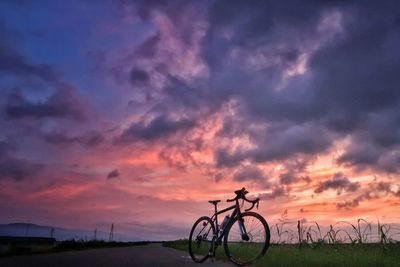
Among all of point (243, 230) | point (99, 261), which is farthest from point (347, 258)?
point (99, 261)

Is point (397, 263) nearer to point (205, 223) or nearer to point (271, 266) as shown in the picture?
point (271, 266)

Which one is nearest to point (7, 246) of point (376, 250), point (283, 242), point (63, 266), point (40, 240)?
point (40, 240)

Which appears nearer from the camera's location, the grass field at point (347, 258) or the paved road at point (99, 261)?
the grass field at point (347, 258)

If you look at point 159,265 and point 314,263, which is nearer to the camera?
point 314,263

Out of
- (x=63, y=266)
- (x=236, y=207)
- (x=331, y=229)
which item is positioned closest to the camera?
(x=63, y=266)

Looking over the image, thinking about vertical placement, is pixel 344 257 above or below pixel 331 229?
below

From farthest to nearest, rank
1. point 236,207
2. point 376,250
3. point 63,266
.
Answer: point 376,250, point 236,207, point 63,266

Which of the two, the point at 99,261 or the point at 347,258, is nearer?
the point at 347,258

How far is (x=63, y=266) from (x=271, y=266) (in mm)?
5223

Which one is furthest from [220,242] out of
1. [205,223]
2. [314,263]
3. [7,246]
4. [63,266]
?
[7,246]

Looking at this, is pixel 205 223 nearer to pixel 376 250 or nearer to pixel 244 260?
pixel 244 260

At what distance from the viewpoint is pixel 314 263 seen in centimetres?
1207

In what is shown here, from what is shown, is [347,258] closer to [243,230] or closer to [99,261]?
[243,230]

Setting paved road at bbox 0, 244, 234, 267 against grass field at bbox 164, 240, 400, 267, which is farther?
paved road at bbox 0, 244, 234, 267
